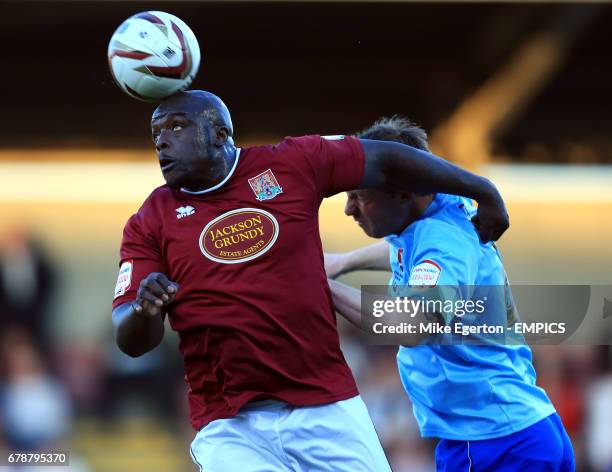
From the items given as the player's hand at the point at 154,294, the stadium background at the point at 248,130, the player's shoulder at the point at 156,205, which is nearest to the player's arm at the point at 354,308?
the player's shoulder at the point at 156,205

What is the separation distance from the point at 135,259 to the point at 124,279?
0.08m

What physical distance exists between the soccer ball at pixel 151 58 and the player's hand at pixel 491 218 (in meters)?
1.29

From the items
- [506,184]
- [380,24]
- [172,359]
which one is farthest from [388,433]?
[380,24]

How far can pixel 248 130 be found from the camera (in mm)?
13562

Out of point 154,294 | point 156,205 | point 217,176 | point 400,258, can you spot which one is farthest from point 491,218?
point 154,294

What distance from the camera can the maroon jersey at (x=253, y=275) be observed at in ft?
12.8

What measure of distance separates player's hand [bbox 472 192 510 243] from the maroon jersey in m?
0.55

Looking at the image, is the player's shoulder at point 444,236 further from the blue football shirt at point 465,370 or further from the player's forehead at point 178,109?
the player's forehead at point 178,109

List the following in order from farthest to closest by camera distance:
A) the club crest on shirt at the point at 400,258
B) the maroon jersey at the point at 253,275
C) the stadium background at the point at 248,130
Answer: the stadium background at the point at 248,130 → the club crest on shirt at the point at 400,258 → the maroon jersey at the point at 253,275

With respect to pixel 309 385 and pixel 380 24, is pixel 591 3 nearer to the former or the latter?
pixel 380 24

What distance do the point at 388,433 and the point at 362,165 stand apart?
594cm

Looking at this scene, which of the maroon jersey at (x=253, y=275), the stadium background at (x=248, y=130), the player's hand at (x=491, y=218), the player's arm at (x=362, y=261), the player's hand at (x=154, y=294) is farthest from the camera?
the stadium background at (x=248, y=130)

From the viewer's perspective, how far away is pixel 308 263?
399 cm

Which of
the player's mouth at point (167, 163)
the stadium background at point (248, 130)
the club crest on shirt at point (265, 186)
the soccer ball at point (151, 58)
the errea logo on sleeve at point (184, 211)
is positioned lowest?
the stadium background at point (248, 130)
